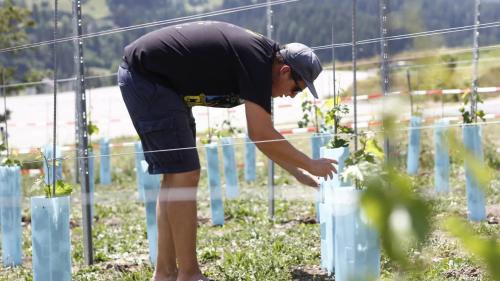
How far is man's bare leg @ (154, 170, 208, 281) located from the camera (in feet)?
11.5

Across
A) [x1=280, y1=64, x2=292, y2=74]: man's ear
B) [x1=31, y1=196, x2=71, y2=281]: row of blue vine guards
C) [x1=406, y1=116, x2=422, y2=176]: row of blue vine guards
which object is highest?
[x1=280, y1=64, x2=292, y2=74]: man's ear

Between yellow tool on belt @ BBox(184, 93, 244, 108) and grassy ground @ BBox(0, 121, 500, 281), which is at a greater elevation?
yellow tool on belt @ BBox(184, 93, 244, 108)

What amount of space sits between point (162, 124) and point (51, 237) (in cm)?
69

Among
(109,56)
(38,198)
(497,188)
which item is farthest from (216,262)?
(109,56)

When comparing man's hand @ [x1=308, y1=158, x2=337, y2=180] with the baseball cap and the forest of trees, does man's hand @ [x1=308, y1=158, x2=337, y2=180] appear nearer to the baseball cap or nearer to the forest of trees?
the baseball cap

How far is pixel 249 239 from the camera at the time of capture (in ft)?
17.1

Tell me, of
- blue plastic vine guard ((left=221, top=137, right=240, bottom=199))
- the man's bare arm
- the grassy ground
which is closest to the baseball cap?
the man's bare arm

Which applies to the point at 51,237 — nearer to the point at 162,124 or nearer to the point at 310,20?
the point at 162,124

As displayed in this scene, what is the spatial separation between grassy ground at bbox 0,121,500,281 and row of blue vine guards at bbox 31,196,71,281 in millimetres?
421

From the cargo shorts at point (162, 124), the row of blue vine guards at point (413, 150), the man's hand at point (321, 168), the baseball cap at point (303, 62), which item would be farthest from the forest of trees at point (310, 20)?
the row of blue vine guards at point (413, 150)

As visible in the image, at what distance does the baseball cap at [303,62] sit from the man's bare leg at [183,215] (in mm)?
607

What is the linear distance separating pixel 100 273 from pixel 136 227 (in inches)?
63.9

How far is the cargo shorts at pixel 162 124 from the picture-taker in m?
3.48

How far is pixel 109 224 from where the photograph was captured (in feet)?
21.3
